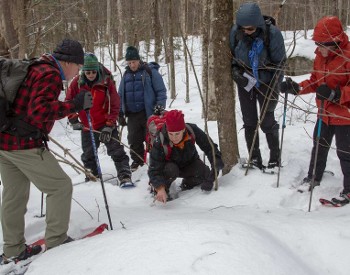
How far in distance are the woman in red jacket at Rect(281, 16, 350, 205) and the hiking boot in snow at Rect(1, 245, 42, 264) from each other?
110 inches

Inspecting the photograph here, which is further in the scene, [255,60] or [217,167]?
[217,167]

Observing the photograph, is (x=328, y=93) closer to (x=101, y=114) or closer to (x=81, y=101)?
(x=81, y=101)

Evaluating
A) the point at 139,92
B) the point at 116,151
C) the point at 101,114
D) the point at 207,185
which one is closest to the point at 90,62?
the point at 101,114

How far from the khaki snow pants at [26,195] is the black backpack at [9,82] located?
35 cm

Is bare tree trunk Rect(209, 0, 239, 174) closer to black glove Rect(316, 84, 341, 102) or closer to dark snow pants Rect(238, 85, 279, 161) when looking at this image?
dark snow pants Rect(238, 85, 279, 161)

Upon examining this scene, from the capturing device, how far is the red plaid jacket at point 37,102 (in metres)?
2.46

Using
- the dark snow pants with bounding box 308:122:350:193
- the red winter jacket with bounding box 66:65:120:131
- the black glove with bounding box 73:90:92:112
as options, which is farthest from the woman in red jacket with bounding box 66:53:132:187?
the dark snow pants with bounding box 308:122:350:193

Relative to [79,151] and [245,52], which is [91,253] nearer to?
[245,52]

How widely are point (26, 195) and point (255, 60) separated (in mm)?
2713

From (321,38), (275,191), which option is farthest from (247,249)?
(321,38)

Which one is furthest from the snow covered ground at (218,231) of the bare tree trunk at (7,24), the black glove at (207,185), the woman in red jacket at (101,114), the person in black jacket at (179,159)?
the bare tree trunk at (7,24)

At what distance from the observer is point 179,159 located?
166 inches

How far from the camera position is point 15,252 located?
2.83 m

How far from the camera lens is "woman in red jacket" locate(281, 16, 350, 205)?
329 centimetres
